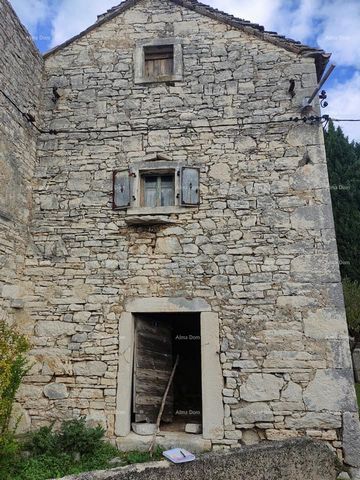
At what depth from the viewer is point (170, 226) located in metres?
5.70

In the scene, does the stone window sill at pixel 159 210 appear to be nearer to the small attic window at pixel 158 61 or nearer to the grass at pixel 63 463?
the small attic window at pixel 158 61

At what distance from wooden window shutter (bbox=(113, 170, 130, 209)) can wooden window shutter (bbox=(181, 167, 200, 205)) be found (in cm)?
89

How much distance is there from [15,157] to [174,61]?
3.19 metres

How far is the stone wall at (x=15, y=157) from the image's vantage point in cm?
539

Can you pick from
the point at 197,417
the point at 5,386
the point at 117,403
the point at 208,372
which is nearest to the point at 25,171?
the point at 5,386

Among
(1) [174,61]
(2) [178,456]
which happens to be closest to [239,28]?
(1) [174,61]

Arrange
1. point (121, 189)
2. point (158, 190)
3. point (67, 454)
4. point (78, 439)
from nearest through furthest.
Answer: point (67, 454), point (78, 439), point (121, 189), point (158, 190)

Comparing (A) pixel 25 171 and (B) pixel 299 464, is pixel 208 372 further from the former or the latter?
(A) pixel 25 171

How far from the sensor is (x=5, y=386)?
4039 mm

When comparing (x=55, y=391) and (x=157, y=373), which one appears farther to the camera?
(x=157, y=373)

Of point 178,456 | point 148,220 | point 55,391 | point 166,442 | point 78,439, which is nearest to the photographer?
point 178,456

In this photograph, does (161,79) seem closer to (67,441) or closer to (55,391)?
(55,391)

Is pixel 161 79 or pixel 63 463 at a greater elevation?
pixel 161 79

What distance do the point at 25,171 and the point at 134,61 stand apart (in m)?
2.75
